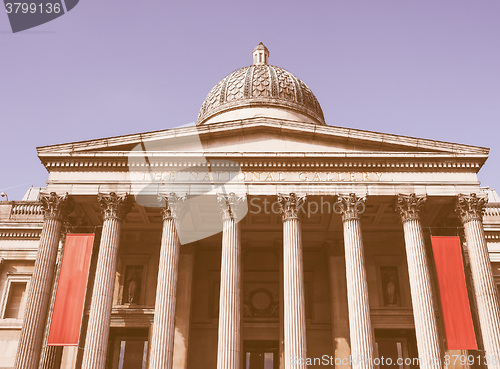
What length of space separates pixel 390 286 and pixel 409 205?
5.99 m

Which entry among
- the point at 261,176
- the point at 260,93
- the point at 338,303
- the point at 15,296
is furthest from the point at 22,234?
the point at 338,303

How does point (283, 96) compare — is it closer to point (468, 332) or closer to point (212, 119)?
point (212, 119)

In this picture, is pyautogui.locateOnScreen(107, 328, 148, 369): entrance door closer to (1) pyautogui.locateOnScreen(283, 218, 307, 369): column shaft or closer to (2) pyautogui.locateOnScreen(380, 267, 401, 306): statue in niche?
(1) pyautogui.locateOnScreen(283, 218, 307, 369): column shaft

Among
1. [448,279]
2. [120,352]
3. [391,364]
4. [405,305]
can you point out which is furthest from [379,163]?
[120,352]

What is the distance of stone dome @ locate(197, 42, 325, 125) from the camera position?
32.3m

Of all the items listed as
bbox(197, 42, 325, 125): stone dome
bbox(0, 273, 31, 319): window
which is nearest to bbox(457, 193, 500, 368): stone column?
bbox(197, 42, 325, 125): stone dome

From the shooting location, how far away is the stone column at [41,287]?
20.5m

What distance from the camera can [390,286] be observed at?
26.9 meters

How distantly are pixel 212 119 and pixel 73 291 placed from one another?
50.8 ft

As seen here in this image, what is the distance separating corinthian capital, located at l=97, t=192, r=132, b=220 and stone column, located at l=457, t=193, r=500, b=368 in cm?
1511

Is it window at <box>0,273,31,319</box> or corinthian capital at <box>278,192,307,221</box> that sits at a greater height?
corinthian capital at <box>278,192,307,221</box>

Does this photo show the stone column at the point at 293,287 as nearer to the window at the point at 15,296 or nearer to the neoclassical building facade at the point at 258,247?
the neoclassical building facade at the point at 258,247

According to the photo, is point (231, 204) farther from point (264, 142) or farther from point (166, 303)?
point (166, 303)

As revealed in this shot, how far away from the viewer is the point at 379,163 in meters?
23.7
